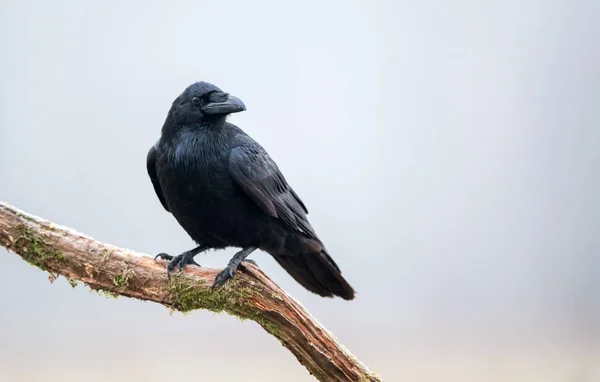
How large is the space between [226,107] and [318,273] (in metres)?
1.36

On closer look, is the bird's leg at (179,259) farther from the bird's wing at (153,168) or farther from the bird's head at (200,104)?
the bird's head at (200,104)

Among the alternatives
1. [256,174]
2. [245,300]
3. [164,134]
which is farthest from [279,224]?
[164,134]

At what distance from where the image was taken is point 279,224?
4.11 metres

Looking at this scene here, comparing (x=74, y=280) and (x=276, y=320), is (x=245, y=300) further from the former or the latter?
(x=74, y=280)

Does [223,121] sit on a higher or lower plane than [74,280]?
higher

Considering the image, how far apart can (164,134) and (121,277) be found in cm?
97

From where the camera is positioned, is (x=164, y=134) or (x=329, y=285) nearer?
(x=164, y=134)

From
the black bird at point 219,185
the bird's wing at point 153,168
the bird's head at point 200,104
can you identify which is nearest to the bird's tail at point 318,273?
the black bird at point 219,185

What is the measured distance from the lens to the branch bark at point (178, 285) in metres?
3.53

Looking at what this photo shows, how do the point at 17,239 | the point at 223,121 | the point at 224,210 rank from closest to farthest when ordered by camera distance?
the point at 17,239 < the point at 224,210 < the point at 223,121

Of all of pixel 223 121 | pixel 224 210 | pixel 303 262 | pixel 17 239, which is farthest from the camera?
pixel 303 262

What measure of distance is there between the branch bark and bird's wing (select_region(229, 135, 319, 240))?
0.47 m

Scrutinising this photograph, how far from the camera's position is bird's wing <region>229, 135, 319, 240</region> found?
3.89 metres

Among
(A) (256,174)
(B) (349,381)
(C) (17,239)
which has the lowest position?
(C) (17,239)
